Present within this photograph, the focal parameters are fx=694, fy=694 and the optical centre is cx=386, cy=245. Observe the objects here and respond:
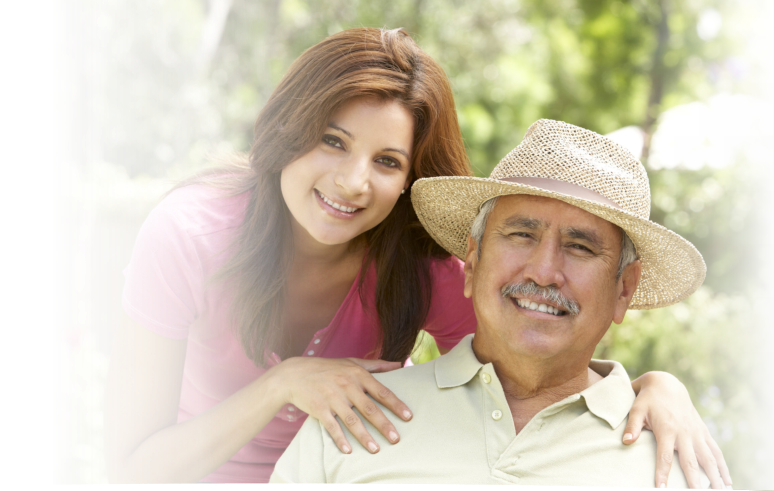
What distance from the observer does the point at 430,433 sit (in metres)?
1.97

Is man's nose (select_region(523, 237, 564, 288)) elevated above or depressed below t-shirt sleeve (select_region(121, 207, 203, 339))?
above

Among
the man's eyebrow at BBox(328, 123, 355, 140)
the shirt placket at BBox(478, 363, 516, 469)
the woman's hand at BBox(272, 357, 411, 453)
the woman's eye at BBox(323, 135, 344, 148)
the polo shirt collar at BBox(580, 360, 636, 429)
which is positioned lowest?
the woman's hand at BBox(272, 357, 411, 453)

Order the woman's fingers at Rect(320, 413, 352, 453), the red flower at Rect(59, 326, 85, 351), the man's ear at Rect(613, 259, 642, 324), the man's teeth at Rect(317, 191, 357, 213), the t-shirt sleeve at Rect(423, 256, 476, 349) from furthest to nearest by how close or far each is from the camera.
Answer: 1. the red flower at Rect(59, 326, 85, 351)
2. the t-shirt sleeve at Rect(423, 256, 476, 349)
3. the man's teeth at Rect(317, 191, 357, 213)
4. the man's ear at Rect(613, 259, 642, 324)
5. the woman's fingers at Rect(320, 413, 352, 453)

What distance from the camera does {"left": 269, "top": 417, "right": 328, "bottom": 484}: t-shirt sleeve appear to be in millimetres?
1939

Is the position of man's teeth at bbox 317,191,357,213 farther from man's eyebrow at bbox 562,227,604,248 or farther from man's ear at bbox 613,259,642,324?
man's ear at bbox 613,259,642,324

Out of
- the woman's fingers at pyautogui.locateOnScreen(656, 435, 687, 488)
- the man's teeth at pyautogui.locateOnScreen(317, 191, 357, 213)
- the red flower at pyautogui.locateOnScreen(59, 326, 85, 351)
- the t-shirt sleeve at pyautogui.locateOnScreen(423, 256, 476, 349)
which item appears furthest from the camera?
the red flower at pyautogui.locateOnScreen(59, 326, 85, 351)

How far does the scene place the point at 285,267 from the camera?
2352 millimetres

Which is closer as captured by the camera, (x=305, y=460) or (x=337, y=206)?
(x=305, y=460)

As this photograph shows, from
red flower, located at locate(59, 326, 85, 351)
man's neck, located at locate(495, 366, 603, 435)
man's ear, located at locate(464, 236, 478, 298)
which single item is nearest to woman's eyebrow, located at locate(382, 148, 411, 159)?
man's ear, located at locate(464, 236, 478, 298)

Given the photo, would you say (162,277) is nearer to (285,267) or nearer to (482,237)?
(285,267)

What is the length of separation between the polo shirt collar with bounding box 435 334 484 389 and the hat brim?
1.43 ft

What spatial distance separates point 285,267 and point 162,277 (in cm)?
41

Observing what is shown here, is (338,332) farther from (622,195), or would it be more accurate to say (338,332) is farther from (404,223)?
(622,195)

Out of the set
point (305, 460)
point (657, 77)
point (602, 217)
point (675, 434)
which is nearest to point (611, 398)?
point (675, 434)
